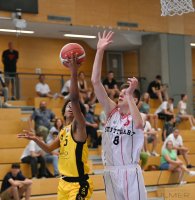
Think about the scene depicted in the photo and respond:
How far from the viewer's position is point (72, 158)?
19.0ft

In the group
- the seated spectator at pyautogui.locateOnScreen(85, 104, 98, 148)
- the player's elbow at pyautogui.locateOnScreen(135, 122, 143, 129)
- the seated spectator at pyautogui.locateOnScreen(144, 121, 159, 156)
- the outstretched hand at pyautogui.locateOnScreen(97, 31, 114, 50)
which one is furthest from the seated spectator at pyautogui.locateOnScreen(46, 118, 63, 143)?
the player's elbow at pyautogui.locateOnScreen(135, 122, 143, 129)

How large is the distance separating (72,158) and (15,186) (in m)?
5.24

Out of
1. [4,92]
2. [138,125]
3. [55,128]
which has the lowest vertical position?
[55,128]

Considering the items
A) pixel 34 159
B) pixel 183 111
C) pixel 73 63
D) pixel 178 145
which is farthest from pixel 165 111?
pixel 73 63

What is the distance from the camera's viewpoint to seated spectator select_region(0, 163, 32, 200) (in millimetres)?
10688

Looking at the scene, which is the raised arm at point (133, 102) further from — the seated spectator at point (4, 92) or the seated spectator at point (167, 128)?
the seated spectator at point (167, 128)

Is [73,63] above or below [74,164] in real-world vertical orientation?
above

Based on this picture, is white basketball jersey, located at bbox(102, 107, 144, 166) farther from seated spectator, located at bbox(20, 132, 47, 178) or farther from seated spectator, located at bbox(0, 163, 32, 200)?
seated spectator, located at bbox(20, 132, 47, 178)

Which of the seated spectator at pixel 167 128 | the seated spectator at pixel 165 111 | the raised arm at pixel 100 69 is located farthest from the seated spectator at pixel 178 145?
the raised arm at pixel 100 69

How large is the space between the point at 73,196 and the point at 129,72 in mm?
16345

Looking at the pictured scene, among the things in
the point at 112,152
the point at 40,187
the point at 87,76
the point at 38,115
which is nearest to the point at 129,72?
the point at 87,76

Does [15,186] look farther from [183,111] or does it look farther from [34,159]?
[183,111]

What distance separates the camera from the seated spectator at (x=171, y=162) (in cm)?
1376

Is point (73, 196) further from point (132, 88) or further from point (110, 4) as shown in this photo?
point (110, 4)
